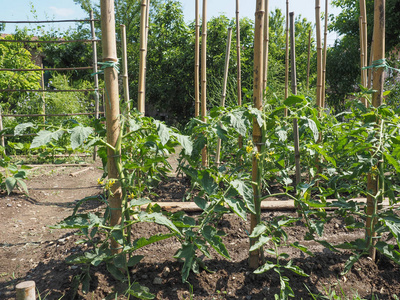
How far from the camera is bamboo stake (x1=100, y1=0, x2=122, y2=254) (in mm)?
1532

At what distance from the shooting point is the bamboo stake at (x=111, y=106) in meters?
1.53

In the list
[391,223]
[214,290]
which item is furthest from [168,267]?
[391,223]

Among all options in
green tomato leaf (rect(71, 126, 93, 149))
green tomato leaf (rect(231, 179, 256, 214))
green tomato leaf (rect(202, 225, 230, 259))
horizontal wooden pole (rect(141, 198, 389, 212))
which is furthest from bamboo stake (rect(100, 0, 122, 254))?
horizontal wooden pole (rect(141, 198, 389, 212))

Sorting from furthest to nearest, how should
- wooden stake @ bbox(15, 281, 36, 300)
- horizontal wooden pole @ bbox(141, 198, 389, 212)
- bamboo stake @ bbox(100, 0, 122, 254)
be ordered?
horizontal wooden pole @ bbox(141, 198, 389, 212) → bamboo stake @ bbox(100, 0, 122, 254) → wooden stake @ bbox(15, 281, 36, 300)

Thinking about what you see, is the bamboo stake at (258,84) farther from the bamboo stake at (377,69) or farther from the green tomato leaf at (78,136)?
the green tomato leaf at (78,136)

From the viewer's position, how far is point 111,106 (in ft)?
5.17

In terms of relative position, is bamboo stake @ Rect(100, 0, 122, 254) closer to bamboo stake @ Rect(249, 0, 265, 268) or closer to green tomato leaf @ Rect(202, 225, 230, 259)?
green tomato leaf @ Rect(202, 225, 230, 259)

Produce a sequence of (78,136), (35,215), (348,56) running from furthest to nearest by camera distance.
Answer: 1. (348,56)
2. (35,215)
3. (78,136)

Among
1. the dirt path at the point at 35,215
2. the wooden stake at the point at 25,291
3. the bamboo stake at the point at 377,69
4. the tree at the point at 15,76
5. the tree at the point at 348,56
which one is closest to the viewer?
the wooden stake at the point at 25,291

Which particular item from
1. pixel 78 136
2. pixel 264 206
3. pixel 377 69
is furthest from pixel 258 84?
pixel 264 206

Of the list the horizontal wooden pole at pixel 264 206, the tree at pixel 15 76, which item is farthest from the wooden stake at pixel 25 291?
the tree at pixel 15 76

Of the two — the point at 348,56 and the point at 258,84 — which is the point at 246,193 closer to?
the point at 258,84

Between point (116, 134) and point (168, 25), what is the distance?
11234mm

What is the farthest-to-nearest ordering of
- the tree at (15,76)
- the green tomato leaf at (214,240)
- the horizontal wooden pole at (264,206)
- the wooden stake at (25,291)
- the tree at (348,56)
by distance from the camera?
the tree at (348,56) → the tree at (15,76) → the horizontal wooden pole at (264,206) → the green tomato leaf at (214,240) → the wooden stake at (25,291)
